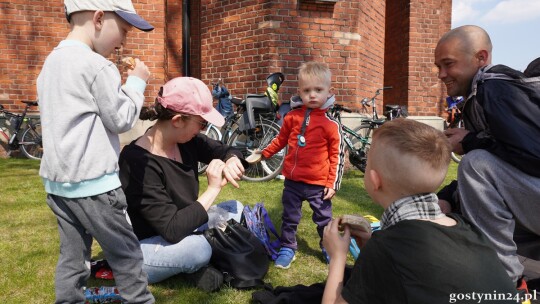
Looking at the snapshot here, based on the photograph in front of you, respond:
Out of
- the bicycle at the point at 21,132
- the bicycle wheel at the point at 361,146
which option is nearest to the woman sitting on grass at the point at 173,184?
the bicycle wheel at the point at 361,146

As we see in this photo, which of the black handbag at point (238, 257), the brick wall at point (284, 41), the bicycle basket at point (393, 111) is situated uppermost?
the brick wall at point (284, 41)

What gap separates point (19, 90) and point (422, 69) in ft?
28.7

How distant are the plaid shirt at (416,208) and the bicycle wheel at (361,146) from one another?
4859mm

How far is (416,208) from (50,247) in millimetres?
2875

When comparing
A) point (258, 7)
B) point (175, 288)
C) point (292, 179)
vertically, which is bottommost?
point (175, 288)

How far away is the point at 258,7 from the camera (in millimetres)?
6473

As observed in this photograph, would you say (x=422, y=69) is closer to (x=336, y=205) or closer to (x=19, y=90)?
(x=336, y=205)

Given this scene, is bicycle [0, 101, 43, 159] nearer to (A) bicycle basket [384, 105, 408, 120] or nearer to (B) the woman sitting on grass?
(B) the woman sitting on grass

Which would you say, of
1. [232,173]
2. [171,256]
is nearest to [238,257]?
[171,256]

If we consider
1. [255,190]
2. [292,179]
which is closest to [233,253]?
[292,179]

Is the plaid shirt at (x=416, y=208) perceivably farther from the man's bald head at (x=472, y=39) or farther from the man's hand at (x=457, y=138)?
the man's bald head at (x=472, y=39)

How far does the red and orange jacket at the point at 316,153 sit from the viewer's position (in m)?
3.03

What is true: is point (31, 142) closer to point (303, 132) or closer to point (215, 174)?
point (303, 132)

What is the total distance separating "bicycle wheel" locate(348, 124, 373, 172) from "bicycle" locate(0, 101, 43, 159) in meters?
6.32
